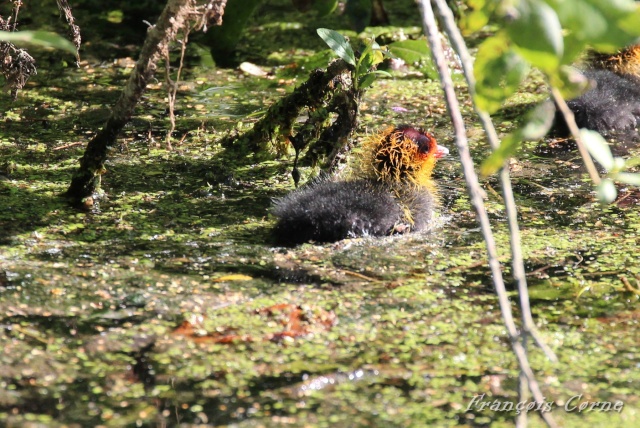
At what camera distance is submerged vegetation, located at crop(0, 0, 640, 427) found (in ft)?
7.31

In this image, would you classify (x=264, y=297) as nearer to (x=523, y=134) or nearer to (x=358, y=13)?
(x=523, y=134)

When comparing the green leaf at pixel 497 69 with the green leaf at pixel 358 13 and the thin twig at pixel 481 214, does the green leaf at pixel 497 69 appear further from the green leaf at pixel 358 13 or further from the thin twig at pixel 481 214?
the green leaf at pixel 358 13

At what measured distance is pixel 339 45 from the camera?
357 centimetres

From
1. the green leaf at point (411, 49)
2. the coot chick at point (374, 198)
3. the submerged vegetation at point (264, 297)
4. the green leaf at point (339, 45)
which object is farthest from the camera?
the green leaf at point (411, 49)

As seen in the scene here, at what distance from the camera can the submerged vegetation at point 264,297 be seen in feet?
7.31

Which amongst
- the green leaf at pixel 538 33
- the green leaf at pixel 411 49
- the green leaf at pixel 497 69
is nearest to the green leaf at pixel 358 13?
the green leaf at pixel 411 49

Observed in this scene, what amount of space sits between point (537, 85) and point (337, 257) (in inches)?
115

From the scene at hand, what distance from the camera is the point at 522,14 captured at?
119 centimetres

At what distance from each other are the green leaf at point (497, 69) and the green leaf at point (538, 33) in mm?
92

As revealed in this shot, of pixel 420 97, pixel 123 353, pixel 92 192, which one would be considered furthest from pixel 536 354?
pixel 420 97

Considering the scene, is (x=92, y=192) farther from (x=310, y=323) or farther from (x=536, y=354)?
(x=536, y=354)

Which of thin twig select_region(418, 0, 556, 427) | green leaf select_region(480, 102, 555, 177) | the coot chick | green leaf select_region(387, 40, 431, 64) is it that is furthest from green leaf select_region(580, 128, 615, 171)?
green leaf select_region(387, 40, 431, 64)

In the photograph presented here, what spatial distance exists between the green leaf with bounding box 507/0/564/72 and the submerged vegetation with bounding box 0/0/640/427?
3.85ft

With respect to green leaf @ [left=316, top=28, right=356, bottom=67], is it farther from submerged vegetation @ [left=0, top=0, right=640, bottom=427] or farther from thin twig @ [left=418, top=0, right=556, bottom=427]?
thin twig @ [left=418, top=0, right=556, bottom=427]
